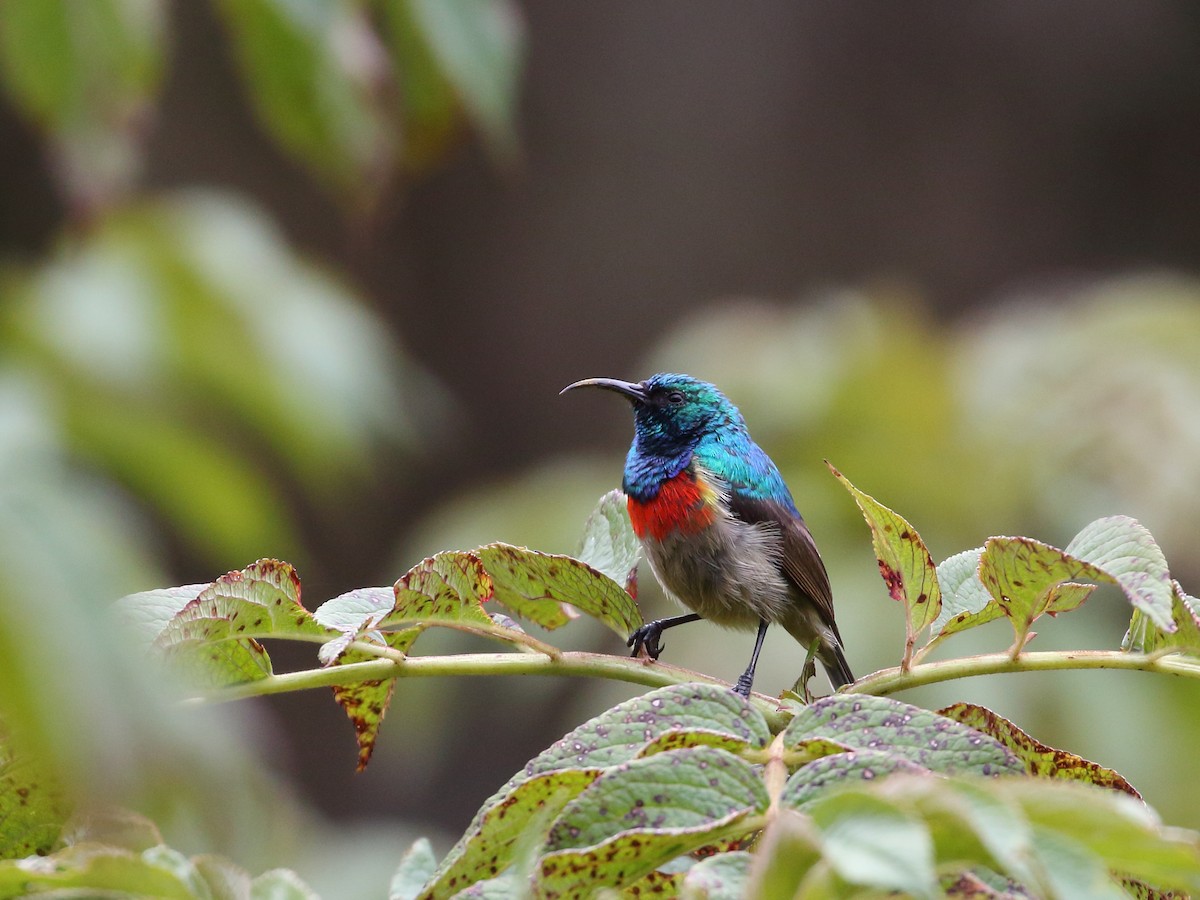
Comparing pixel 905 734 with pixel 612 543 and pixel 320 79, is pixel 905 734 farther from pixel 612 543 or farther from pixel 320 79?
pixel 320 79

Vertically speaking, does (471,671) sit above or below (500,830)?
above

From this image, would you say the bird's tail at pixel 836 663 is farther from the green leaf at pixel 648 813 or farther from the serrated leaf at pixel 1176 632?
the green leaf at pixel 648 813

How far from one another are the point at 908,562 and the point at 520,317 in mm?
8212

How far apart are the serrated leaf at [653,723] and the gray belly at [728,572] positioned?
5.02 feet

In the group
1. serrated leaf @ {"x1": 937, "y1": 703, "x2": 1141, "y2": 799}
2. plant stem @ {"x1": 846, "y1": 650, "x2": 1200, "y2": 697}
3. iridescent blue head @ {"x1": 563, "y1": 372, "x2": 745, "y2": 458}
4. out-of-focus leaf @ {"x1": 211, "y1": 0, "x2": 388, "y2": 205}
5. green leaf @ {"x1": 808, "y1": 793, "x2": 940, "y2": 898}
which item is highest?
out-of-focus leaf @ {"x1": 211, "y1": 0, "x2": 388, "y2": 205}

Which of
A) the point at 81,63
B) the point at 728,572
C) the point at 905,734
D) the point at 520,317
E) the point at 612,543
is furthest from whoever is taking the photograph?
the point at 520,317

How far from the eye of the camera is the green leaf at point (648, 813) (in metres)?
0.91

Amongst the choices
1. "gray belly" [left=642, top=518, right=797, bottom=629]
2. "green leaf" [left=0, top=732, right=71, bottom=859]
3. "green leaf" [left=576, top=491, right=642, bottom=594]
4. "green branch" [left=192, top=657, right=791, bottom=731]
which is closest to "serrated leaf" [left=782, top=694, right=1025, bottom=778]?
"green branch" [left=192, top=657, right=791, bottom=731]

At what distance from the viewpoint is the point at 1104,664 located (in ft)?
3.87

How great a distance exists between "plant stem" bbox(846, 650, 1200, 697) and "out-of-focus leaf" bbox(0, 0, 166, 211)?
1.55 metres

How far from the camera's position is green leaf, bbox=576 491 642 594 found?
1567 mm

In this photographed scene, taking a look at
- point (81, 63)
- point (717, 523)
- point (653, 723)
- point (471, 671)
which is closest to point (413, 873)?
point (471, 671)

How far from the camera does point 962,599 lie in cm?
135

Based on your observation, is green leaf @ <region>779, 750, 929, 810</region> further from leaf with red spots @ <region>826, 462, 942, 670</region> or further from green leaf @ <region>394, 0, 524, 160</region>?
green leaf @ <region>394, 0, 524, 160</region>
